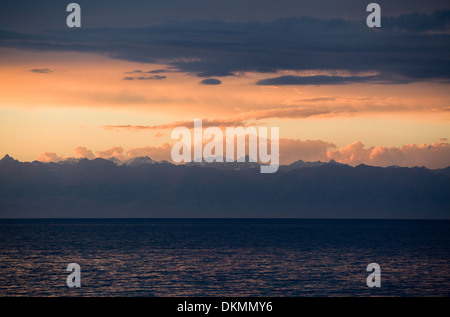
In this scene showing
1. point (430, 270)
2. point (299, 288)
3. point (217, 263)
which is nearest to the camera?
point (299, 288)

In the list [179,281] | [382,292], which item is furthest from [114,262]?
[382,292]

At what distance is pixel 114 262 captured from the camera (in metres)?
94.1

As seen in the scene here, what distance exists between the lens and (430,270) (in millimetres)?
81250
